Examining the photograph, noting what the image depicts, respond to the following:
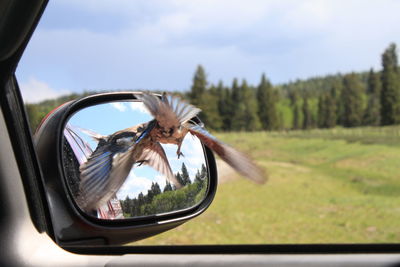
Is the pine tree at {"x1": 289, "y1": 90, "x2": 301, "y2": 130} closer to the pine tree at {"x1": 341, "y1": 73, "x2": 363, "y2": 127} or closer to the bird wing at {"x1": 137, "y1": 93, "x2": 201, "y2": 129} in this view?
the pine tree at {"x1": 341, "y1": 73, "x2": 363, "y2": 127}

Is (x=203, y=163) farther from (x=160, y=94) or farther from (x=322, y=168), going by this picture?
(x=322, y=168)

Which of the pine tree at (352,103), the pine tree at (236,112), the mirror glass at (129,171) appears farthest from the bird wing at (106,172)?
the pine tree at (352,103)

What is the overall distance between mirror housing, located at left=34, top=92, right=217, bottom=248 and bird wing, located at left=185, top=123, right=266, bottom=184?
9 cm

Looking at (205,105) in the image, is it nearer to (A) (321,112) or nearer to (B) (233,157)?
(B) (233,157)

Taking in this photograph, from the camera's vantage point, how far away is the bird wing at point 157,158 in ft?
3.12

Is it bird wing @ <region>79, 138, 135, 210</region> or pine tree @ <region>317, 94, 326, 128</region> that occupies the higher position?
pine tree @ <region>317, 94, 326, 128</region>

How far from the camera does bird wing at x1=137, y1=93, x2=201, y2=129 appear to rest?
0.91m

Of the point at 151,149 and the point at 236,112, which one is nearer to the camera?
the point at 151,149

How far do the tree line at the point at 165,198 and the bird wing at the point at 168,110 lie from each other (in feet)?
0.41

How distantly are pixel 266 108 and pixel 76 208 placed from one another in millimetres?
7626

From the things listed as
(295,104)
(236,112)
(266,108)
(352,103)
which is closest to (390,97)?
(352,103)

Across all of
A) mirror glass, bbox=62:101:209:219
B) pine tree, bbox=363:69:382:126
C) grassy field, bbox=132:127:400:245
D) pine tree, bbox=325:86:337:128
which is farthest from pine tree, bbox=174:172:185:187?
pine tree, bbox=363:69:382:126

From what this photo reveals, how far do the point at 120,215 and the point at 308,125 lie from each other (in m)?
17.8

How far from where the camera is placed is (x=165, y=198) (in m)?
1.04
